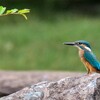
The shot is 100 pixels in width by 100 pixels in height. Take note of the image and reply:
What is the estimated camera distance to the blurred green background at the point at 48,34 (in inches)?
585

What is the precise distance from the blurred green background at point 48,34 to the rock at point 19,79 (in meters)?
4.74

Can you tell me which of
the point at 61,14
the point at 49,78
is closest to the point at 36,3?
the point at 61,14

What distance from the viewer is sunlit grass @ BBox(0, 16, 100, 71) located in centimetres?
1471

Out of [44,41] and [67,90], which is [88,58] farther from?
[44,41]

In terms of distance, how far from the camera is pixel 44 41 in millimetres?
16703

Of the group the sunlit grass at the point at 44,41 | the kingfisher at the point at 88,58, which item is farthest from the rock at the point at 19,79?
the sunlit grass at the point at 44,41

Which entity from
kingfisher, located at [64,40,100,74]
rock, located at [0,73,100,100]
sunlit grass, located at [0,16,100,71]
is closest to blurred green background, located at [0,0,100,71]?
sunlit grass, located at [0,16,100,71]

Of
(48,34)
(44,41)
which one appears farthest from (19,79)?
(48,34)

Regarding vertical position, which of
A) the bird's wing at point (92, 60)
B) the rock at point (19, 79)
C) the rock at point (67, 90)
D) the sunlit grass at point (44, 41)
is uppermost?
the sunlit grass at point (44, 41)

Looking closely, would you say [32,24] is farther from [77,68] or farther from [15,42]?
[77,68]

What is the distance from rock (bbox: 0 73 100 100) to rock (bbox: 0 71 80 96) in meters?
2.40

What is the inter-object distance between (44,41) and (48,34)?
2.32 feet

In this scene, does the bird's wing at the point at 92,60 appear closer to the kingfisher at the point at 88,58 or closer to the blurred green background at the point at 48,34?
the kingfisher at the point at 88,58

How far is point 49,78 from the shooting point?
906 cm
